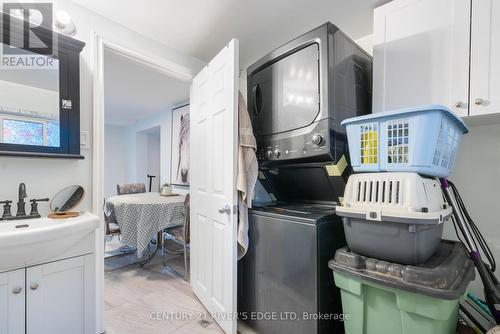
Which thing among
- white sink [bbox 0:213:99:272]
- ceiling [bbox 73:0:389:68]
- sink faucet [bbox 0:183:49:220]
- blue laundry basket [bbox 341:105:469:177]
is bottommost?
white sink [bbox 0:213:99:272]

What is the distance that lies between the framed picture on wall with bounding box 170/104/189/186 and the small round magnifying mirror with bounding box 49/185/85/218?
2345mm

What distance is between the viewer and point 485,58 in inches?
43.9

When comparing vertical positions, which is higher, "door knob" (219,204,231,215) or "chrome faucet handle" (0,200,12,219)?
"chrome faucet handle" (0,200,12,219)

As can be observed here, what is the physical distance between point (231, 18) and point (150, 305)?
8.24 ft

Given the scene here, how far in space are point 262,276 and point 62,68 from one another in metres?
1.92

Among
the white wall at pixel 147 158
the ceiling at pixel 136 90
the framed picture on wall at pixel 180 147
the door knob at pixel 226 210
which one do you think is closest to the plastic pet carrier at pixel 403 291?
the door knob at pixel 226 210

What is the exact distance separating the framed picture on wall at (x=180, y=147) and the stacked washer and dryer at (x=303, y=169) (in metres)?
2.48

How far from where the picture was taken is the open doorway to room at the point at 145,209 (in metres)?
1.96

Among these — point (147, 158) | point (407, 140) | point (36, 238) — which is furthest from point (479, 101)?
point (147, 158)

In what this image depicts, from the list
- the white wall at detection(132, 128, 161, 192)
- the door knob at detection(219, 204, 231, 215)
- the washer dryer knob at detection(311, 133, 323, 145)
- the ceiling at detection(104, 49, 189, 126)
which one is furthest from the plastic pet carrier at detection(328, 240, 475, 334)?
the white wall at detection(132, 128, 161, 192)

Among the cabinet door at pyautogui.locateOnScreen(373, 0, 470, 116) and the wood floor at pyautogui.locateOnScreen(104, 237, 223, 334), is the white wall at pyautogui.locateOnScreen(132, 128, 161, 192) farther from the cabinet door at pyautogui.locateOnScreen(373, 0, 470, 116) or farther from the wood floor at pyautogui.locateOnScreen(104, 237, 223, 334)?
the cabinet door at pyautogui.locateOnScreen(373, 0, 470, 116)

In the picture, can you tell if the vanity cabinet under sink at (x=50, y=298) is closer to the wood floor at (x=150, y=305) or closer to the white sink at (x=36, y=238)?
the white sink at (x=36, y=238)

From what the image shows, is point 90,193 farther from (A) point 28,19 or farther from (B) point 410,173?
(B) point 410,173

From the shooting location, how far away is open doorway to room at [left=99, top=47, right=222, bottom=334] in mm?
1956
